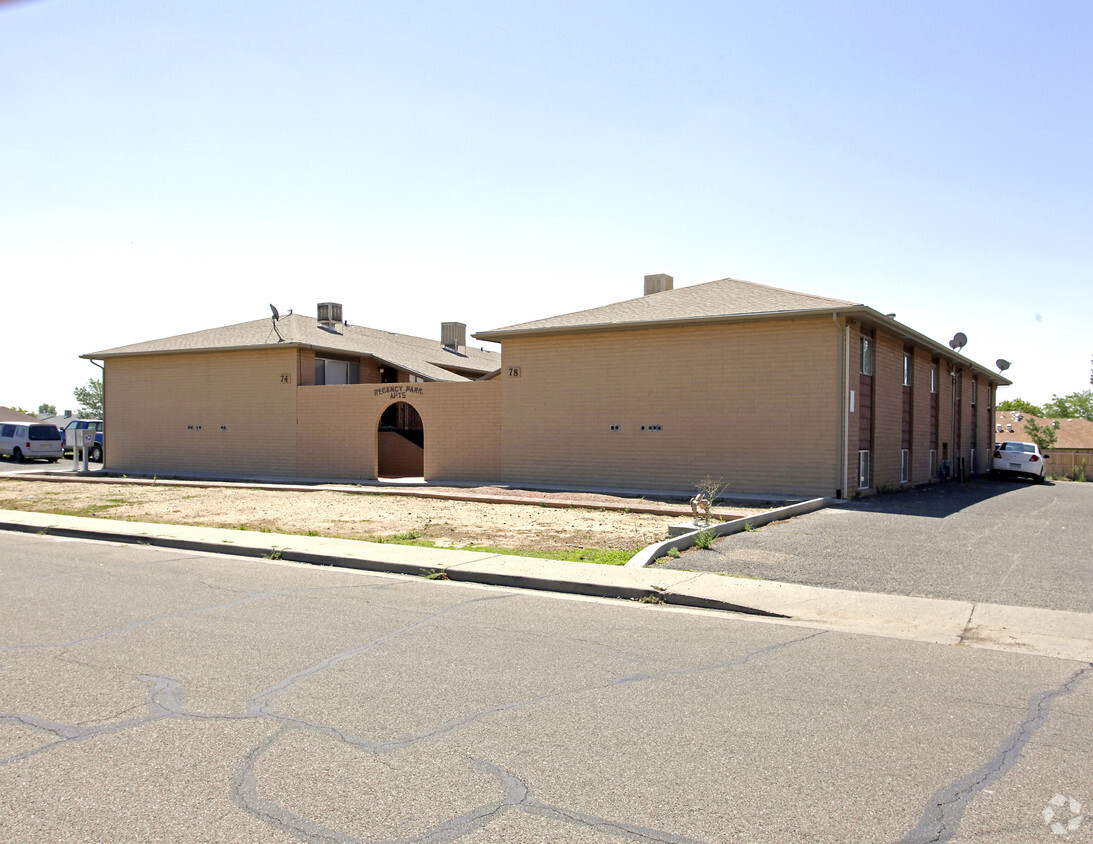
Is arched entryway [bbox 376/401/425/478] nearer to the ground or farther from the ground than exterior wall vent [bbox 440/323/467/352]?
nearer to the ground

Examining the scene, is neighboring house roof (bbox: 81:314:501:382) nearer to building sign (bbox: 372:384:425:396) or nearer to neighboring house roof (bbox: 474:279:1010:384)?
building sign (bbox: 372:384:425:396)

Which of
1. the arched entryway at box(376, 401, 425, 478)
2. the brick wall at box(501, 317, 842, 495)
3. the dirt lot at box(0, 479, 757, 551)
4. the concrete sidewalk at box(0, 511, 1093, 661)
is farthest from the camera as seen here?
the arched entryway at box(376, 401, 425, 478)

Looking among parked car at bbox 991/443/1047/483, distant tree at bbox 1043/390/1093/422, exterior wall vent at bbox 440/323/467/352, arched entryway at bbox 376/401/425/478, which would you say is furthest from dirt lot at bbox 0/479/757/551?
distant tree at bbox 1043/390/1093/422

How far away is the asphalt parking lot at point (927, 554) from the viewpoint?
31.7ft

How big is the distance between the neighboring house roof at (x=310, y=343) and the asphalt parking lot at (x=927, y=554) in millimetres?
18240

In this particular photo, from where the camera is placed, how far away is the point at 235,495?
2227 centimetres

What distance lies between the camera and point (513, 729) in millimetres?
5047

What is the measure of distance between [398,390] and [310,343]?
411 centimetres

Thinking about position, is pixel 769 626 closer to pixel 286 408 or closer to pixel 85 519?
pixel 85 519

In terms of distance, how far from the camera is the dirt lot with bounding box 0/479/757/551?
13.8m

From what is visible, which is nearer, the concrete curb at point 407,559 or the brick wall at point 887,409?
the concrete curb at point 407,559

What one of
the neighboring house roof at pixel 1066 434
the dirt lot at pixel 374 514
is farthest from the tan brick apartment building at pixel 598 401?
the neighboring house roof at pixel 1066 434

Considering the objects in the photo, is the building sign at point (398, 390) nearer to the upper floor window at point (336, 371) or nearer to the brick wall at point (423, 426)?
the brick wall at point (423, 426)

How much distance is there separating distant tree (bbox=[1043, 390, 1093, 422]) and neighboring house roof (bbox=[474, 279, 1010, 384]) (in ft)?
230
